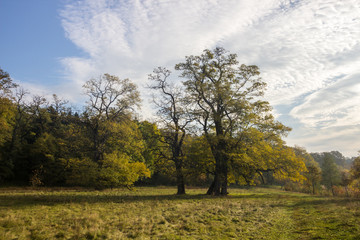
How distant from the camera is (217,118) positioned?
82.5 feet

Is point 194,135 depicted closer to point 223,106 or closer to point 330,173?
point 223,106

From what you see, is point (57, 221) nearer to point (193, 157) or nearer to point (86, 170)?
point (86, 170)

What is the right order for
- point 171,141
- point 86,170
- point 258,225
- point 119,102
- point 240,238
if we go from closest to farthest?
point 240,238 < point 258,225 < point 86,170 < point 171,141 < point 119,102

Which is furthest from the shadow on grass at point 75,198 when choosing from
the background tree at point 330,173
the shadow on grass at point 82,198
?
the background tree at point 330,173

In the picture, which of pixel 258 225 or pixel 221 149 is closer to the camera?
pixel 258 225

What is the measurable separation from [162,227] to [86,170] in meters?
14.0

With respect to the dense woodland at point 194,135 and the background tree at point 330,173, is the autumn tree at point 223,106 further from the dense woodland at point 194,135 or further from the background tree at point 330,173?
the background tree at point 330,173

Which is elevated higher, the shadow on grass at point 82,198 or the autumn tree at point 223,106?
the autumn tree at point 223,106

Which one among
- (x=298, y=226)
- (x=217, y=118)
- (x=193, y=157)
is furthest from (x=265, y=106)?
(x=298, y=226)

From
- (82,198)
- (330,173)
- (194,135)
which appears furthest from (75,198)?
(330,173)

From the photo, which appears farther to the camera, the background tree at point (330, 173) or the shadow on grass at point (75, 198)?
the background tree at point (330, 173)

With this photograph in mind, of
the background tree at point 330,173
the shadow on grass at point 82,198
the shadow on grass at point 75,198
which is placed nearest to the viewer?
the shadow on grass at point 75,198

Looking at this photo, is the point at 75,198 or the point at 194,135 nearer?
the point at 75,198

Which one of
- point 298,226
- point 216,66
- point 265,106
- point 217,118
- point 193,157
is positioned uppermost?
point 216,66
